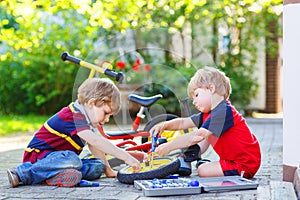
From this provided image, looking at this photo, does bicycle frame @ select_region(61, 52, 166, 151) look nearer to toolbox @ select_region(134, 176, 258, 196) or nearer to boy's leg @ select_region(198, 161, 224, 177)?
boy's leg @ select_region(198, 161, 224, 177)

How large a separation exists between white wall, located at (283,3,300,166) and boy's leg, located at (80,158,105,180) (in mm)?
1213

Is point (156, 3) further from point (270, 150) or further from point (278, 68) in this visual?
point (270, 150)

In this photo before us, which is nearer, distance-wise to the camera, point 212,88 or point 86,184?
point 86,184

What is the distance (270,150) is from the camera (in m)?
5.66

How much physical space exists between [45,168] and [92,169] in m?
0.34

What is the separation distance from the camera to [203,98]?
373cm

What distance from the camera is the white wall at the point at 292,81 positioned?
344 cm

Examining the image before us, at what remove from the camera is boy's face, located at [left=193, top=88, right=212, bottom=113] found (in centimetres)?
373

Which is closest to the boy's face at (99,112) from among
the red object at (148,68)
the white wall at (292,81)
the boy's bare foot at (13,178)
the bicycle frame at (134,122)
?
the bicycle frame at (134,122)

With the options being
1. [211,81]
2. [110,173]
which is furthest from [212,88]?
[110,173]

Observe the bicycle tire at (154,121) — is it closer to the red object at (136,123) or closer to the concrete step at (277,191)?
the red object at (136,123)

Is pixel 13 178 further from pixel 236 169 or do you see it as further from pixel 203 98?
pixel 236 169

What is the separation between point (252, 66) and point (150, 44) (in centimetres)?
212

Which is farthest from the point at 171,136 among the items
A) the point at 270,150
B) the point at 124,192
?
the point at 270,150
